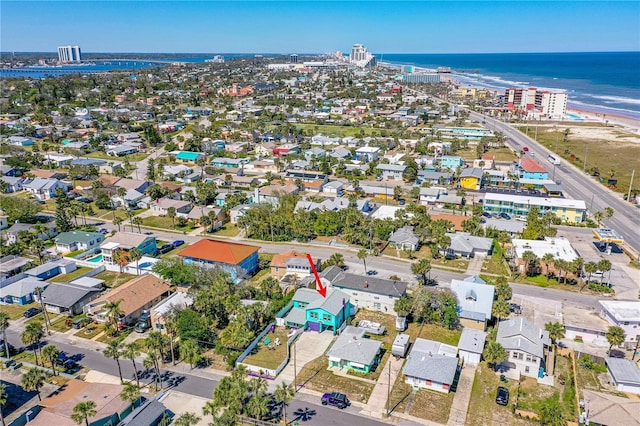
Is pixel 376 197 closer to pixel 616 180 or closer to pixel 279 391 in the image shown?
pixel 616 180

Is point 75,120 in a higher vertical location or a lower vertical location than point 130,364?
higher

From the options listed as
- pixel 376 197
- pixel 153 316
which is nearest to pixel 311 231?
pixel 376 197

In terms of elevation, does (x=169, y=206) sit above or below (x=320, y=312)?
above

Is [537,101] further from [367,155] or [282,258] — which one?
[282,258]

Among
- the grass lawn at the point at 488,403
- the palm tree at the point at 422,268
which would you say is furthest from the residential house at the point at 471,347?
the palm tree at the point at 422,268

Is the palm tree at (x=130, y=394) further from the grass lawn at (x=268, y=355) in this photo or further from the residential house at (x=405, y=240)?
the residential house at (x=405, y=240)

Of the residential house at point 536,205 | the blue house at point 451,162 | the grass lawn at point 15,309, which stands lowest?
the grass lawn at point 15,309

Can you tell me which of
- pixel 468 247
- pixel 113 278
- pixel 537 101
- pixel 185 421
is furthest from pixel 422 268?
pixel 537 101
